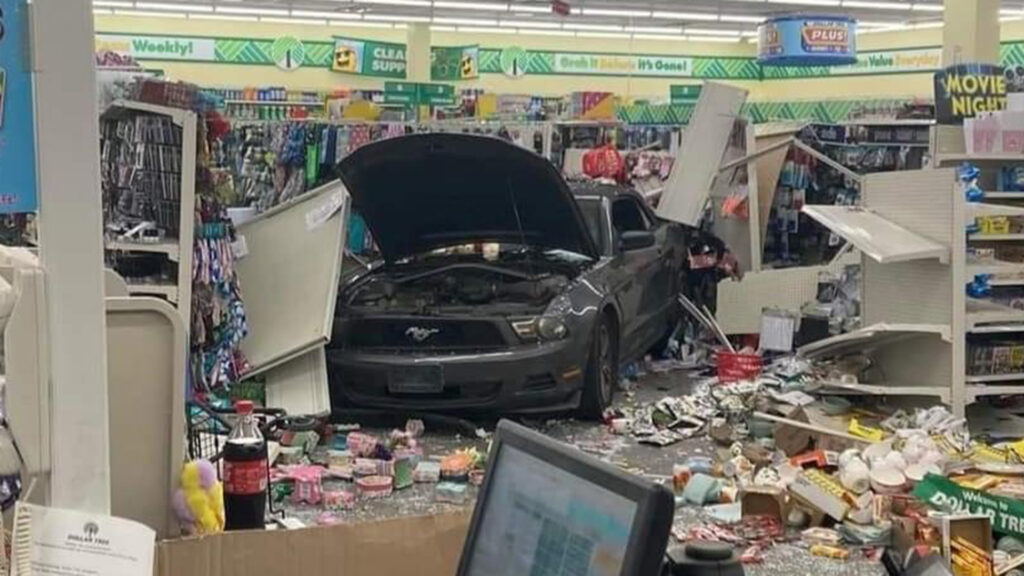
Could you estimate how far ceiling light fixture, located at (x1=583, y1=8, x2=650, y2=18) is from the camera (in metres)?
20.1

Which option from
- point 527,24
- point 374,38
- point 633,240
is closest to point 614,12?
point 527,24

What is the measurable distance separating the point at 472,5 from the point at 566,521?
18299 mm

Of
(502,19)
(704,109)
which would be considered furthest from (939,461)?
(502,19)

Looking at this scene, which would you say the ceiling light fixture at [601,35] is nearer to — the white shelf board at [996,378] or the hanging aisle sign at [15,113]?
the white shelf board at [996,378]

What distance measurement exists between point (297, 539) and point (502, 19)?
67.6 ft

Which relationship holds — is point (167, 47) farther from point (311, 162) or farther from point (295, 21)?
point (311, 162)

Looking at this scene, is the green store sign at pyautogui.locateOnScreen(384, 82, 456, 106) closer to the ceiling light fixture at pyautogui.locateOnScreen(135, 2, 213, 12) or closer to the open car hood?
the ceiling light fixture at pyautogui.locateOnScreen(135, 2, 213, 12)

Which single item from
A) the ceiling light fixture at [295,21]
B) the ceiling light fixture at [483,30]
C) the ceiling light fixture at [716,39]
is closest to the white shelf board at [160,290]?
the ceiling light fixture at [295,21]

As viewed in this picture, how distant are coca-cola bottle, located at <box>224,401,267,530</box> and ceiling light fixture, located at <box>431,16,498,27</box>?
1968 cm

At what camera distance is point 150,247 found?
6.27 metres

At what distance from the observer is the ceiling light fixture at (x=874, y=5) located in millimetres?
18552

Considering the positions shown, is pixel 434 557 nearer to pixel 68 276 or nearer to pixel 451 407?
pixel 68 276

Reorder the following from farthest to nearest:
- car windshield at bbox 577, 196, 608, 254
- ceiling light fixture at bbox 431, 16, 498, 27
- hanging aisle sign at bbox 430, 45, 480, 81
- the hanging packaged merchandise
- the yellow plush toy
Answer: ceiling light fixture at bbox 431, 16, 498, 27
hanging aisle sign at bbox 430, 45, 480, 81
the hanging packaged merchandise
car windshield at bbox 577, 196, 608, 254
the yellow plush toy

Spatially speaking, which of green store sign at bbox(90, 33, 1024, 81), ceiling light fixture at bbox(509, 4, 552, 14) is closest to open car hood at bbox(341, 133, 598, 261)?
ceiling light fixture at bbox(509, 4, 552, 14)
